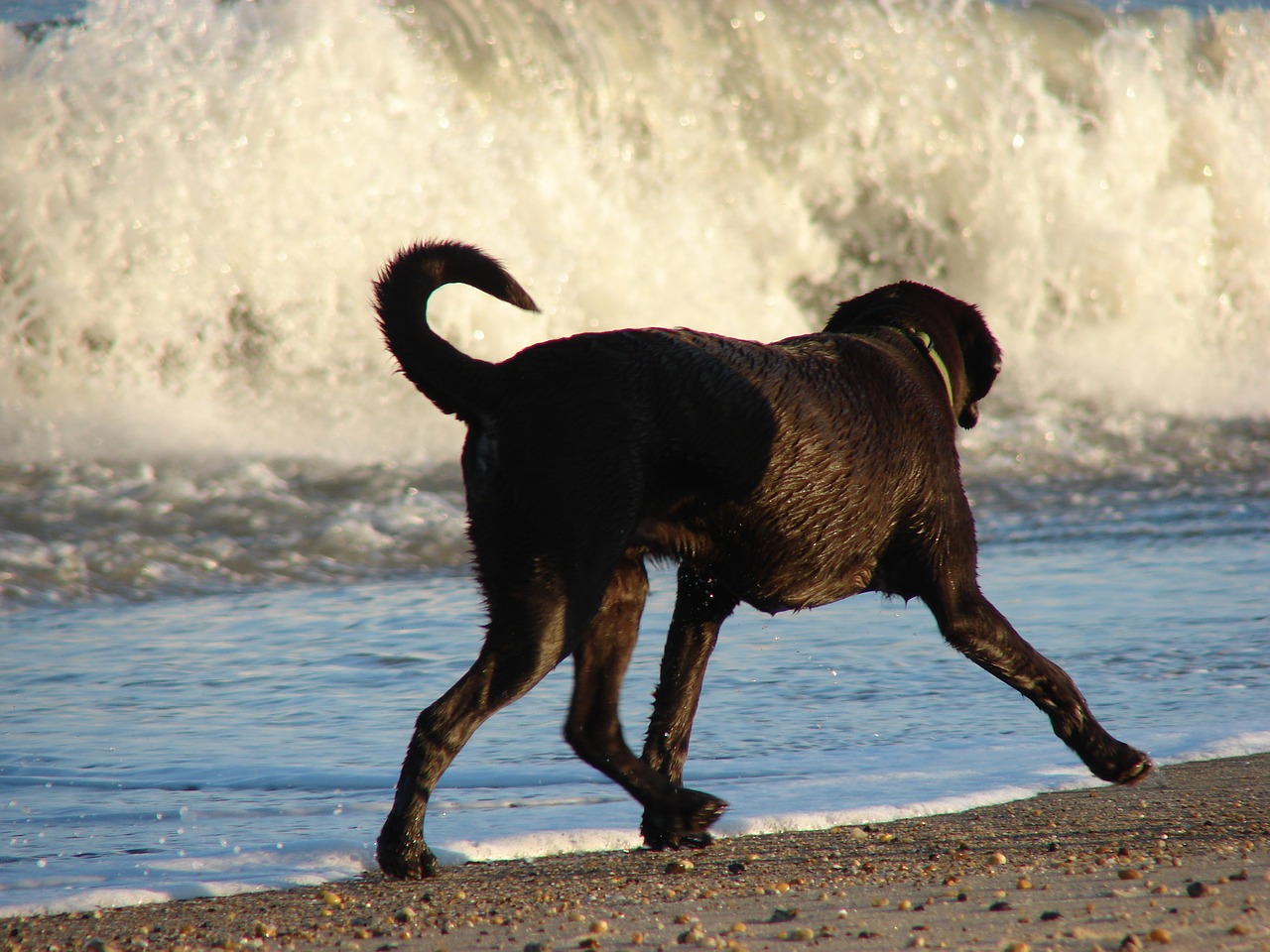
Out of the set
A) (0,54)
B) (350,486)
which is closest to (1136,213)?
(350,486)

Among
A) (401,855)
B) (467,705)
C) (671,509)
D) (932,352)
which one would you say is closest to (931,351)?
(932,352)

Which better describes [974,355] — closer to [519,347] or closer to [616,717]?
[616,717]

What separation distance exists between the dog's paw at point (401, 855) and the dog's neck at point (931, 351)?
5.77 ft

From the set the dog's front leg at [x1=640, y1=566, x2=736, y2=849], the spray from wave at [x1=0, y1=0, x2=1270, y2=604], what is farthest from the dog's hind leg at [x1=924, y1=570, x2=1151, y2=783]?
the spray from wave at [x1=0, y1=0, x2=1270, y2=604]

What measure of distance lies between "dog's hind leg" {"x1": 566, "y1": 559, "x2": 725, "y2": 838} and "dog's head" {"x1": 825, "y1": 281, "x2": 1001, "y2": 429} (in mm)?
988

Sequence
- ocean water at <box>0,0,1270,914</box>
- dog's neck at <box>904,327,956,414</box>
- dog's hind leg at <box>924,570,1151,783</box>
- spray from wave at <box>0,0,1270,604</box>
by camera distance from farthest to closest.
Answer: spray from wave at <box>0,0,1270,604</box>
ocean water at <box>0,0,1270,914</box>
dog's neck at <box>904,327,956,414</box>
dog's hind leg at <box>924,570,1151,783</box>

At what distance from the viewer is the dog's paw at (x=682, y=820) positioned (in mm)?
3398

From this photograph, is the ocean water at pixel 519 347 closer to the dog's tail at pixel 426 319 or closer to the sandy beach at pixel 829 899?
the sandy beach at pixel 829 899

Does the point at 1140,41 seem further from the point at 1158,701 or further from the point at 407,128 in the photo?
the point at 1158,701

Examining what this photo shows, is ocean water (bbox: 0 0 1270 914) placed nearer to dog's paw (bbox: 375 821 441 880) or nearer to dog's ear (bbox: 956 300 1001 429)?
dog's paw (bbox: 375 821 441 880)

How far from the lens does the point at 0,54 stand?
10.2 meters

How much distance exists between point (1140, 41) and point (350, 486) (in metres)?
10.2

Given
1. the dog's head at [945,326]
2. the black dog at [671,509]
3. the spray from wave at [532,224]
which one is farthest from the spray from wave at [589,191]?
the black dog at [671,509]

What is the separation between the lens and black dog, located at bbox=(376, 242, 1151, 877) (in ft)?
10.6
